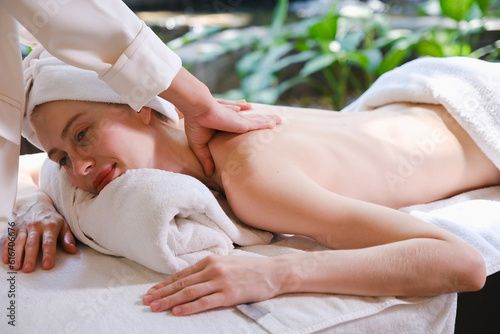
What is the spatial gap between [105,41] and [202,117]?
33 centimetres

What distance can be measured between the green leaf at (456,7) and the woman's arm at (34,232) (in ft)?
7.71

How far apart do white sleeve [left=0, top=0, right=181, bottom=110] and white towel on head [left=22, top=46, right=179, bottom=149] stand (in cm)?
23

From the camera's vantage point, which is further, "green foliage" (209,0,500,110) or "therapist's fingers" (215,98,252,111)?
"green foliage" (209,0,500,110)

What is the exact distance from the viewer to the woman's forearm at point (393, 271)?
1113 millimetres

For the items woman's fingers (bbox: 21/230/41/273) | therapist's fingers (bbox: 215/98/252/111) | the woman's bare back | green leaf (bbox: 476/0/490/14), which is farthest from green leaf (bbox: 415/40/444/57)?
woman's fingers (bbox: 21/230/41/273)

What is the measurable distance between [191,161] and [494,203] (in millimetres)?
841

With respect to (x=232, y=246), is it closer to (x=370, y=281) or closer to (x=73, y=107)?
(x=370, y=281)

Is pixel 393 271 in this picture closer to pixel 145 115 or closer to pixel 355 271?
pixel 355 271

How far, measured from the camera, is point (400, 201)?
58.9 inches

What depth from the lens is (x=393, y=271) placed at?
112 cm

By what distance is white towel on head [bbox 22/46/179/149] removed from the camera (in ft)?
4.42

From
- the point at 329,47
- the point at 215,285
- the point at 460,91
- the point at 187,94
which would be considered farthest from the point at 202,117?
the point at 329,47

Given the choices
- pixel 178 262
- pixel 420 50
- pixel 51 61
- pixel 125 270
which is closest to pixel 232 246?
pixel 178 262

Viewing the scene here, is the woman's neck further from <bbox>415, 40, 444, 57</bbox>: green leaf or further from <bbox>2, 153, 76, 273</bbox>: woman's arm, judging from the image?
<bbox>415, 40, 444, 57</bbox>: green leaf
